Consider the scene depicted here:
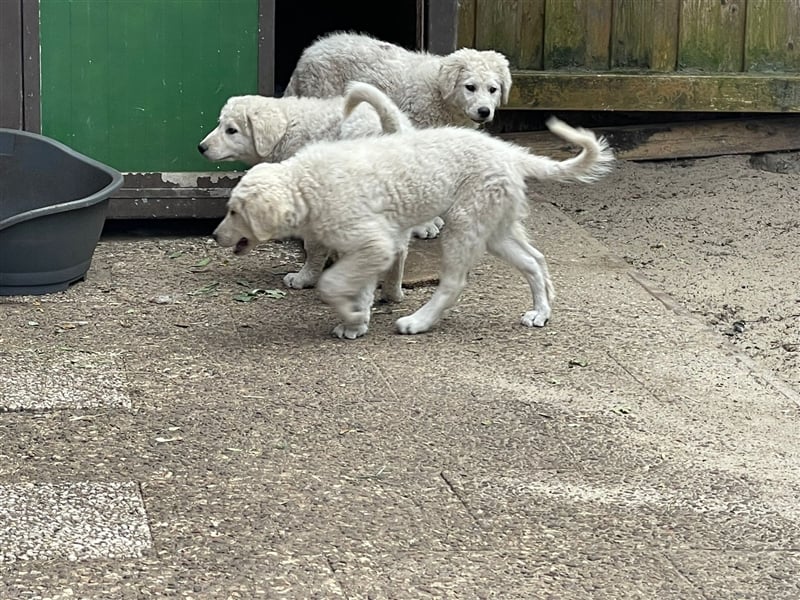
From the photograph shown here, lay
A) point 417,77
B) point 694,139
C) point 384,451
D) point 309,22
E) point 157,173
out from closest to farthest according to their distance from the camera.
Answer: point 384,451, point 417,77, point 157,173, point 694,139, point 309,22

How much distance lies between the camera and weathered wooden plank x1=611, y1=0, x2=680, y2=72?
340 inches

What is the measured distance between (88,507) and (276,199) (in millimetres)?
1767

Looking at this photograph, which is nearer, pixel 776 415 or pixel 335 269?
pixel 776 415

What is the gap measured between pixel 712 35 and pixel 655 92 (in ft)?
1.89

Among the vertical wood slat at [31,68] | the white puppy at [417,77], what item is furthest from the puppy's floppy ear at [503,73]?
the vertical wood slat at [31,68]

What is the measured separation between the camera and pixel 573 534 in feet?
12.5

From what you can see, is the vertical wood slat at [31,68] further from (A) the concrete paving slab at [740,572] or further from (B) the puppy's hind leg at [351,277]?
(A) the concrete paving slab at [740,572]

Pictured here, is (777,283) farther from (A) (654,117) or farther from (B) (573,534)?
(B) (573,534)

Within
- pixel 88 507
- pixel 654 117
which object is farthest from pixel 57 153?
pixel 654 117

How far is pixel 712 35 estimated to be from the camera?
870cm

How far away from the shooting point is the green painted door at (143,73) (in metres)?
7.04

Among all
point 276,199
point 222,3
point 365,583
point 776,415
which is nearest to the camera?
point 365,583

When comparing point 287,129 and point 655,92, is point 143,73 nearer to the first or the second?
point 287,129

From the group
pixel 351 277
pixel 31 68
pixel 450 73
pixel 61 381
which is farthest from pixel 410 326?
pixel 31 68
